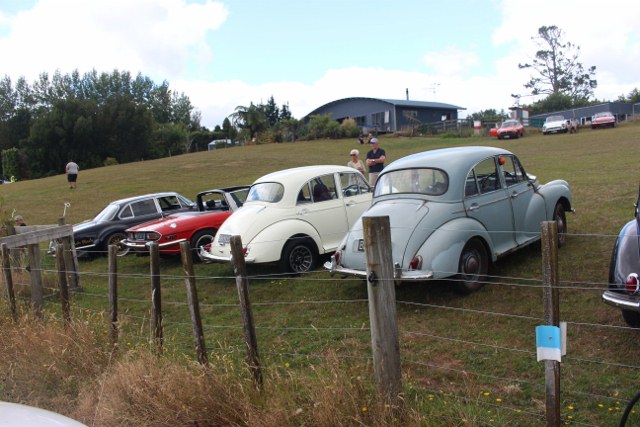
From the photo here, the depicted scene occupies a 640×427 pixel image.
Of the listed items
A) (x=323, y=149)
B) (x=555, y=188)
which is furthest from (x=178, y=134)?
(x=555, y=188)

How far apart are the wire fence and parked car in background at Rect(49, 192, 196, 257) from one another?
3.46 metres

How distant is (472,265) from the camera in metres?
6.87

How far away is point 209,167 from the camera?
32.5m

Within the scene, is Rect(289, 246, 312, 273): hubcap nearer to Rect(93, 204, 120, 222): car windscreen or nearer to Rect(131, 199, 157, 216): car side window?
Rect(131, 199, 157, 216): car side window

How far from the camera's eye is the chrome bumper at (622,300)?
4583 mm

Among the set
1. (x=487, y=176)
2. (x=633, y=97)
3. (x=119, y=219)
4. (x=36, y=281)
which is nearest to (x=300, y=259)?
(x=487, y=176)

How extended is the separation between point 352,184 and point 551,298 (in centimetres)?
711

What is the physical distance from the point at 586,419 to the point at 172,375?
2.86 m

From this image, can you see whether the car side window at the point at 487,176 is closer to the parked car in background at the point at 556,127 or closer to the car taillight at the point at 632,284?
the car taillight at the point at 632,284

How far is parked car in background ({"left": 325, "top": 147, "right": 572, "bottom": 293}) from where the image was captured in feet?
21.5

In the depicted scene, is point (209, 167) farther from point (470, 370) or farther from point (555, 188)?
point (470, 370)

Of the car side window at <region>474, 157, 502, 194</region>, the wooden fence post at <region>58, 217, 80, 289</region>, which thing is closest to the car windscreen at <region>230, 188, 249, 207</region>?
the wooden fence post at <region>58, 217, 80, 289</region>

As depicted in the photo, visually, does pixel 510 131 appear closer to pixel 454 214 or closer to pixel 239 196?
pixel 239 196

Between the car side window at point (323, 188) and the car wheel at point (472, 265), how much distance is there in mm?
3161
